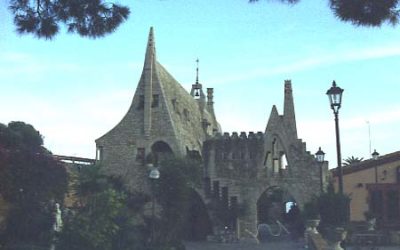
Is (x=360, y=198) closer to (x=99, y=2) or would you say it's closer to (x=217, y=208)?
(x=217, y=208)

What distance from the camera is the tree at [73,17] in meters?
11.7

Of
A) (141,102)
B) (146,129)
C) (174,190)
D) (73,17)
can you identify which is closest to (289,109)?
(146,129)

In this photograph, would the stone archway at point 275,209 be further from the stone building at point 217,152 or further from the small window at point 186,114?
the small window at point 186,114

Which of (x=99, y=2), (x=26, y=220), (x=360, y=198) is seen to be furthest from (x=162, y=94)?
(x=99, y=2)

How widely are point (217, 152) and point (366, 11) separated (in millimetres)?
29542

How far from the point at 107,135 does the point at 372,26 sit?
32.2 metres

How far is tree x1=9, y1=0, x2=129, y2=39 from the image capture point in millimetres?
11695

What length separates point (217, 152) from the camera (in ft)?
130

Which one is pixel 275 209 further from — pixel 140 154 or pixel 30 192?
pixel 30 192

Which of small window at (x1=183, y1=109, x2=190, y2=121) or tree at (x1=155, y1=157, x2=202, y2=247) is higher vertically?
small window at (x1=183, y1=109, x2=190, y2=121)

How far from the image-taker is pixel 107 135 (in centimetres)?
4116

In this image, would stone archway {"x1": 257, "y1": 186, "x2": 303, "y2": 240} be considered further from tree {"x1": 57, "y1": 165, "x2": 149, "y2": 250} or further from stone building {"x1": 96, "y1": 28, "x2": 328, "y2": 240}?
tree {"x1": 57, "y1": 165, "x2": 149, "y2": 250}

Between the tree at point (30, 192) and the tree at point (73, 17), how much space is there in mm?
11781

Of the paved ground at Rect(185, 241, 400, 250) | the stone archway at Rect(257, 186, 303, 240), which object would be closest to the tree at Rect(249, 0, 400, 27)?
the paved ground at Rect(185, 241, 400, 250)
